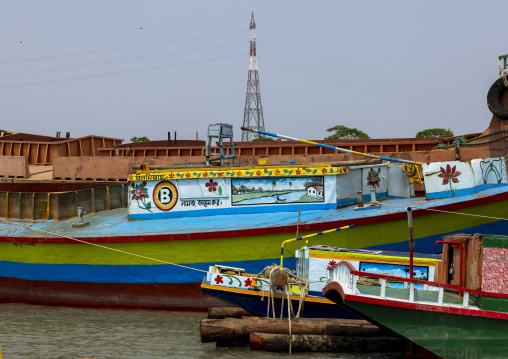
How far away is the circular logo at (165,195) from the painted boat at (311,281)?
3.78 m

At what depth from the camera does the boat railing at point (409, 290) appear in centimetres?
920

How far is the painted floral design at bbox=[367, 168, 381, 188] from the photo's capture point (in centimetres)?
1529

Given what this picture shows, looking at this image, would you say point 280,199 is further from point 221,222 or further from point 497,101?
point 497,101

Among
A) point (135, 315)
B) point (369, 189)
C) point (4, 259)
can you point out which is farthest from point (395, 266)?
point (4, 259)

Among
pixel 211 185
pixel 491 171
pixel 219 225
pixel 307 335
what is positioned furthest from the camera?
pixel 211 185

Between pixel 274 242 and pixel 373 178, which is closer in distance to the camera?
pixel 274 242

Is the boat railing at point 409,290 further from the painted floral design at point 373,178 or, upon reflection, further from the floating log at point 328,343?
the painted floral design at point 373,178

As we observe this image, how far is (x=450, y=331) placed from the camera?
923 centimetres

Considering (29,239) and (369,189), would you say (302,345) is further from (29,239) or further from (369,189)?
(29,239)

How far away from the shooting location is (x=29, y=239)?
15289 millimetres

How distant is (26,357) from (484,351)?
797 centimetres

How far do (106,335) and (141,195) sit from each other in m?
4.21

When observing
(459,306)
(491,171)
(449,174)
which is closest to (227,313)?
(459,306)

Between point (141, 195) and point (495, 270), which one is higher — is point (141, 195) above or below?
above
